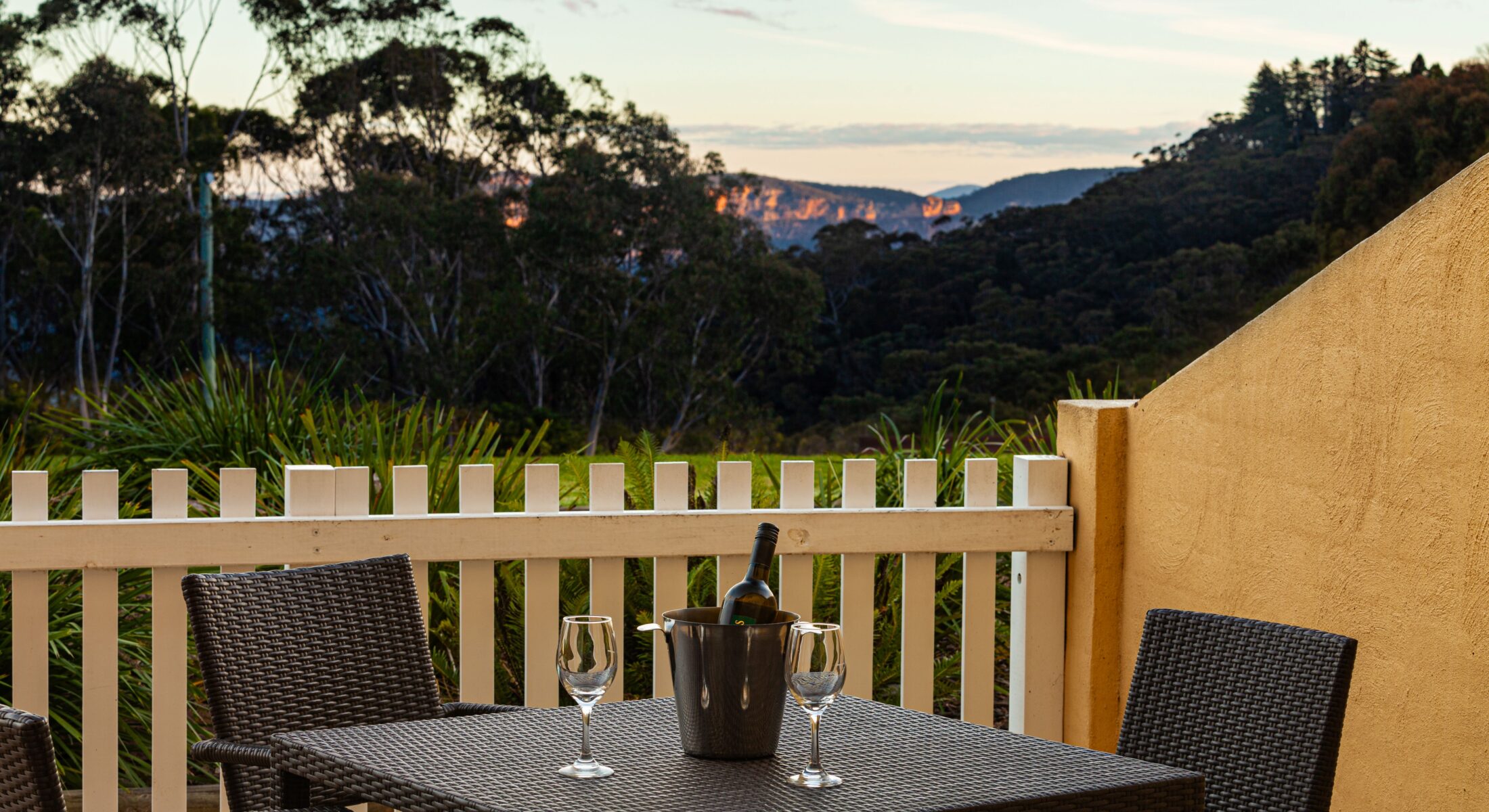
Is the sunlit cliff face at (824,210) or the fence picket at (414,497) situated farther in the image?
the sunlit cliff face at (824,210)

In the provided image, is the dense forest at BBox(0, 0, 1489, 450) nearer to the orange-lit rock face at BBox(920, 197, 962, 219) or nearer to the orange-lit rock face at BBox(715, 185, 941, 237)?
the orange-lit rock face at BBox(920, 197, 962, 219)

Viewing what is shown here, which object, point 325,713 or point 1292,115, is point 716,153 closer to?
point 1292,115

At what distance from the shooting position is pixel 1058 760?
176cm

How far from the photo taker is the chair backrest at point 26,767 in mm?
1309

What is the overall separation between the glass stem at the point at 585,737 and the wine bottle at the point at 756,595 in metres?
0.22

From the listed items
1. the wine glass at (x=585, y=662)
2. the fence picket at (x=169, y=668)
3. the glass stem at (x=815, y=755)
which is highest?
the wine glass at (x=585, y=662)

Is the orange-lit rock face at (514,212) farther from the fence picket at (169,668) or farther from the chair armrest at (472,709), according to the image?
the chair armrest at (472,709)

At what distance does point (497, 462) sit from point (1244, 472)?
2516mm

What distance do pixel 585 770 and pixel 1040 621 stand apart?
181 cm

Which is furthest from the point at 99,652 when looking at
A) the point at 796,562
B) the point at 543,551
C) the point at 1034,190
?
the point at 1034,190

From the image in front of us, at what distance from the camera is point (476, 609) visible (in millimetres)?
3023

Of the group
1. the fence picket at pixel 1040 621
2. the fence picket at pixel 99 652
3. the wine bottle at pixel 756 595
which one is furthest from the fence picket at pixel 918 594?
the fence picket at pixel 99 652

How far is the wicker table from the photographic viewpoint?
1.58m

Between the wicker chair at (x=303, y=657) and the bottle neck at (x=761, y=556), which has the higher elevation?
the bottle neck at (x=761, y=556)
